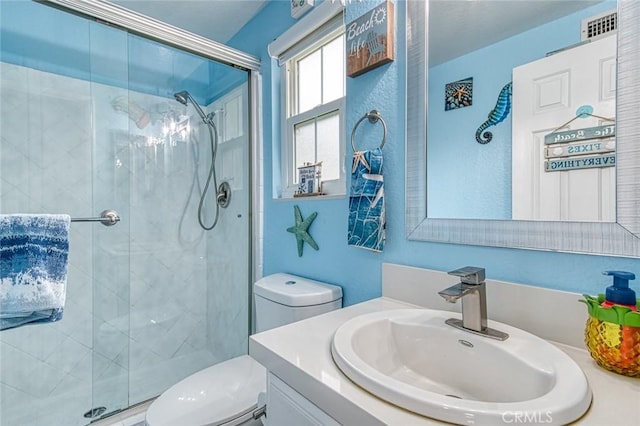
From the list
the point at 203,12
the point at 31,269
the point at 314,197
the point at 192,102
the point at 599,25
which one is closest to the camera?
the point at 599,25

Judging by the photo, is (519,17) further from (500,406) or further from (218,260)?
(218,260)

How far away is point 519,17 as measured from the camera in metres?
0.79

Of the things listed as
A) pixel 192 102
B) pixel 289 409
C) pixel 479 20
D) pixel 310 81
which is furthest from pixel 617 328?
pixel 192 102

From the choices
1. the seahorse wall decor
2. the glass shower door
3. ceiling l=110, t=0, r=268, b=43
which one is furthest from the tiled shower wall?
the seahorse wall decor

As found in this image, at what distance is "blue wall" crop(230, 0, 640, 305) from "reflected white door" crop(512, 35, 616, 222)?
0.11m

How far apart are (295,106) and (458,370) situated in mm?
1369

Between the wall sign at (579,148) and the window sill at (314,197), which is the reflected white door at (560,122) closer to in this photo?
the wall sign at (579,148)

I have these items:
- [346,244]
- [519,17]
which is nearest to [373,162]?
[346,244]

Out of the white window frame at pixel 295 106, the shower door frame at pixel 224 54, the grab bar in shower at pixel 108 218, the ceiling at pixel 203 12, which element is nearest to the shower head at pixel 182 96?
the shower door frame at pixel 224 54

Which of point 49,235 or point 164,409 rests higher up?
point 49,235

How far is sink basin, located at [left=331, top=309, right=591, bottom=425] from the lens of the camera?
43 cm

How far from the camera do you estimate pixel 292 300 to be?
1.14 metres

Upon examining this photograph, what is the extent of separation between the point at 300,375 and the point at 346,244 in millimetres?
667

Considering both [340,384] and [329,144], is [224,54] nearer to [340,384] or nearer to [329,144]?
[329,144]
